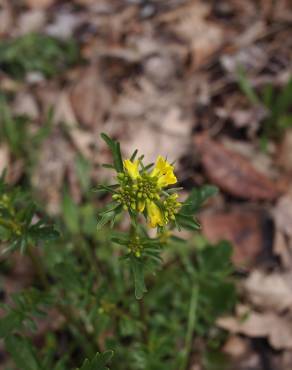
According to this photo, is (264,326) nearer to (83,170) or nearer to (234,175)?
(234,175)

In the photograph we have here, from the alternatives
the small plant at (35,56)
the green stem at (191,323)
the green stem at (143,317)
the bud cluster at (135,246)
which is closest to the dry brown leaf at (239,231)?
the green stem at (191,323)

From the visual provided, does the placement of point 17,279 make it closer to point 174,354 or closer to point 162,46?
point 174,354

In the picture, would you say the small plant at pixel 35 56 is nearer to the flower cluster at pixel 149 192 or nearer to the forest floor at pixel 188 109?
the forest floor at pixel 188 109

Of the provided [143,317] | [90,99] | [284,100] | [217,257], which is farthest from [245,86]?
[143,317]

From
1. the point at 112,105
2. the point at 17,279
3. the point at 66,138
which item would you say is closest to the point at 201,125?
the point at 112,105

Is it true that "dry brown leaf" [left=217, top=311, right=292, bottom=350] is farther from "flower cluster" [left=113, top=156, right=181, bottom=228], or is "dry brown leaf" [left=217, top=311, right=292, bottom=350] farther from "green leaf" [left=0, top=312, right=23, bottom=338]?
"flower cluster" [left=113, top=156, right=181, bottom=228]

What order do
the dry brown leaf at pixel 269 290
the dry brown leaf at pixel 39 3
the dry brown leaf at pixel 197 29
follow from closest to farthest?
the dry brown leaf at pixel 269 290
the dry brown leaf at pixel 197 29
the dry brown leaf at pixel 39 3

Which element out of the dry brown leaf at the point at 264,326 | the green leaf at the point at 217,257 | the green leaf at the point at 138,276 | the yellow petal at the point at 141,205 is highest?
the yellow petal at the point at 141,205
